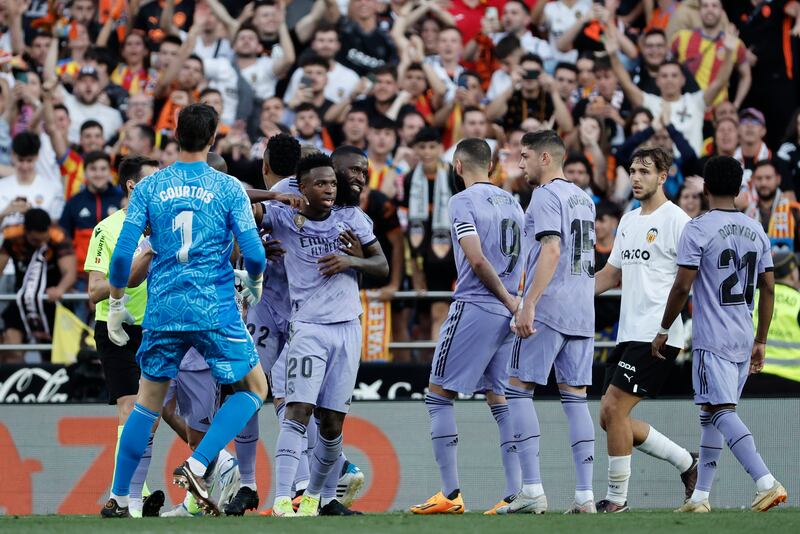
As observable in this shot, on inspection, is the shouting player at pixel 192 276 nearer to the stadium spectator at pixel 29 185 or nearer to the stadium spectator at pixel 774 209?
the stadium spectator at pixel 29 185

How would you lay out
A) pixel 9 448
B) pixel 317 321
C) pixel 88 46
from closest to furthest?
pixel 317 321 < pixel 9 448 < pixel 88 46

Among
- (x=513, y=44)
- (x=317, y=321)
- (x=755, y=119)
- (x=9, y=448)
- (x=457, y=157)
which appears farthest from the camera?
(x=513, y=44)

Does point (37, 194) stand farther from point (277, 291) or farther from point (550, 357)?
point (550, 357)

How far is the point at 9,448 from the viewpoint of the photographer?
11.9 m

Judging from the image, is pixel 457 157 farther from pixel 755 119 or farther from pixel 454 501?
pixel 755 119

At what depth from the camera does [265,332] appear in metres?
9.52

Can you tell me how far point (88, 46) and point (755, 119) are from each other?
27.5 feet

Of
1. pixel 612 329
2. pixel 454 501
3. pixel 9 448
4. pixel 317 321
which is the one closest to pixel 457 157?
pixel 317 321

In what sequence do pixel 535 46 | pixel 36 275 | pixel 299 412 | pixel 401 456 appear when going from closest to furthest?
pixel 299 412
pixel 401 456
pixel 36 275
pixel 535 46

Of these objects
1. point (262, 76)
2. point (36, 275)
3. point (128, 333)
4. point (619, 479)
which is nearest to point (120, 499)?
point (128, 333)

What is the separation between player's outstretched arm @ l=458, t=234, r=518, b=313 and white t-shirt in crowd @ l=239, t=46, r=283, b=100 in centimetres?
761

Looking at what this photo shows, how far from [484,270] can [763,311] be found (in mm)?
2047

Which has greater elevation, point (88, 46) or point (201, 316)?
point (88, 46)

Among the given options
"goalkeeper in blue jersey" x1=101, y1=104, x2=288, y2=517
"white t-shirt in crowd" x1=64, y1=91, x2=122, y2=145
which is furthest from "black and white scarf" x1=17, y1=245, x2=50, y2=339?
"goalkeeper in blue jersey" x1=101, y1=104, x2=288, y2=517
